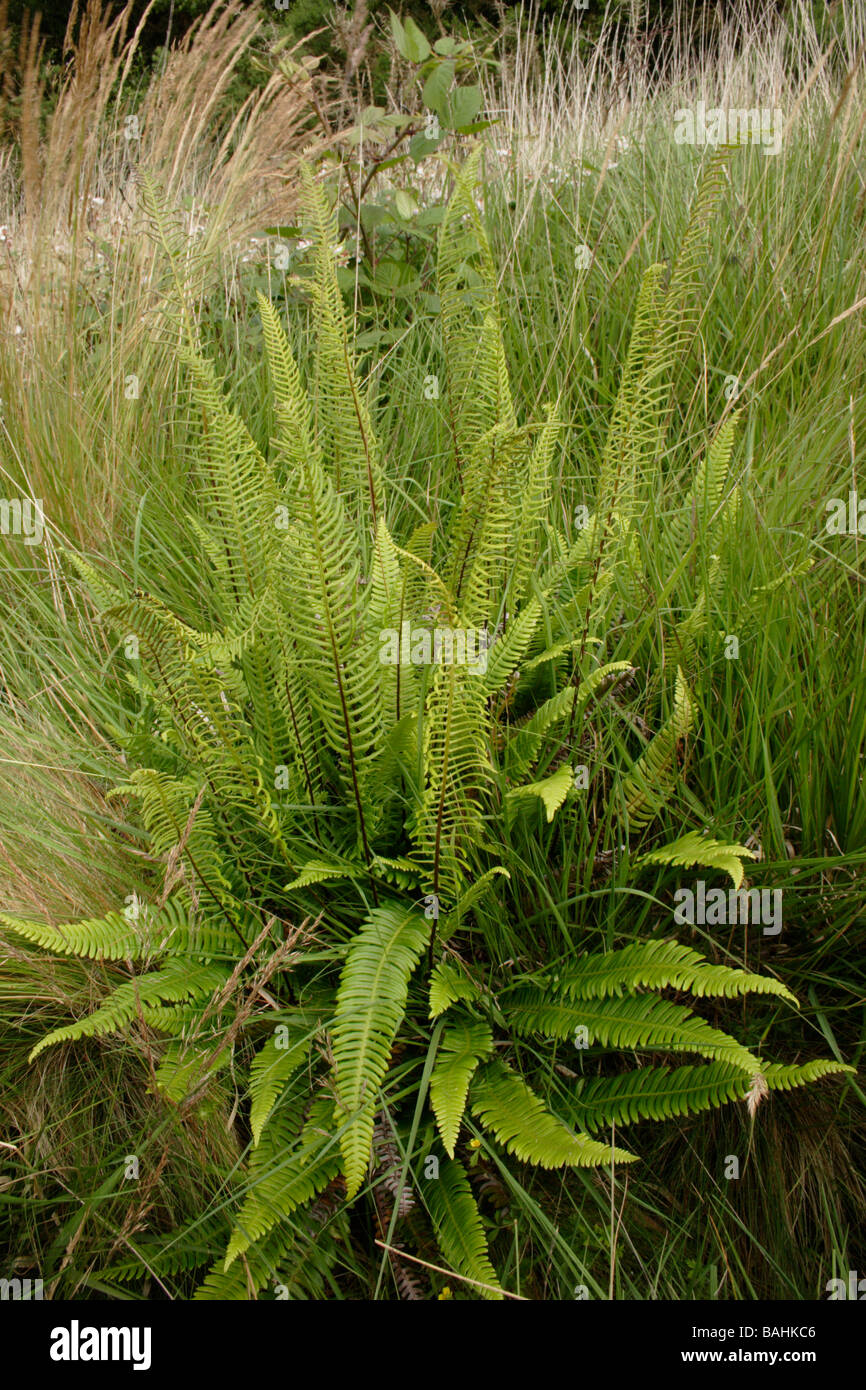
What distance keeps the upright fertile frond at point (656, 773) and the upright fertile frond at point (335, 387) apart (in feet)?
2.25

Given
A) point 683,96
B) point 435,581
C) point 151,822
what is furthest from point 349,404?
point 683,96

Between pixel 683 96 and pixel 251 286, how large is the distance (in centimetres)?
262

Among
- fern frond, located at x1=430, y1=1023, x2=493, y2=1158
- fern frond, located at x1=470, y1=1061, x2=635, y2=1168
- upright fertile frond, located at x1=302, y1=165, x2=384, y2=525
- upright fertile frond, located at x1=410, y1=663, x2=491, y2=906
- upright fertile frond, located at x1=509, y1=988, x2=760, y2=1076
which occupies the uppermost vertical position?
upright fertile frond, located at x1=302, y1=165, x2=384, y2=525

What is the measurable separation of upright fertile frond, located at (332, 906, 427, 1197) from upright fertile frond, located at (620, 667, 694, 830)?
422mm

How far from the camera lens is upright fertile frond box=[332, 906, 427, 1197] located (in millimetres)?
1285

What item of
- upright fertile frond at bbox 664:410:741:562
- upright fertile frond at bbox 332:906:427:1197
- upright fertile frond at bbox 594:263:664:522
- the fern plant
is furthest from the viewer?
upright fertile frond at bbox 664:410:741:562

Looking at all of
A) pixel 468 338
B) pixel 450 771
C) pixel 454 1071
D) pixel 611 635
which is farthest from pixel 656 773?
pixel 468 338

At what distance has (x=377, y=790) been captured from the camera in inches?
66.4

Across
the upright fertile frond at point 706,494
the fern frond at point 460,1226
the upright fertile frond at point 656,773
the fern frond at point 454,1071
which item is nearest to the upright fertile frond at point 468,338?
the upright fertile frond at point 706,494

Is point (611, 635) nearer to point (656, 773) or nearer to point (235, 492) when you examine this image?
point (656, 773)

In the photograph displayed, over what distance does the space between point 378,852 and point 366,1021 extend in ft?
1.44

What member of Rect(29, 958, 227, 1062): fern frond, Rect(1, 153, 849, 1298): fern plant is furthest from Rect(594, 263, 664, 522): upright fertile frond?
Rect(29, 958, 227, 1062): fern frond

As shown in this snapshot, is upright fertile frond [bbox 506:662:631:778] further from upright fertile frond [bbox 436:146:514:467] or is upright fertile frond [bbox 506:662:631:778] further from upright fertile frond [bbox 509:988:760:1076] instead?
upright fertile frond [bbox 436:146:514:467]

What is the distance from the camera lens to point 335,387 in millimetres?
1882
